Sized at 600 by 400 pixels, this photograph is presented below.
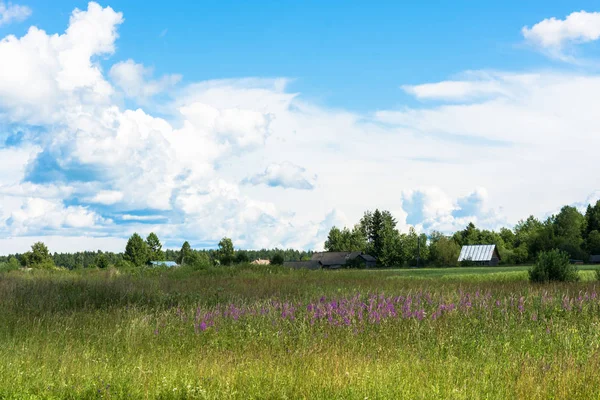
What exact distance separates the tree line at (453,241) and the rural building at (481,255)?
1832mm

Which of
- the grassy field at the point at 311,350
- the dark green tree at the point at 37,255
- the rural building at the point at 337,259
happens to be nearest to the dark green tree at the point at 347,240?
the rural building at the point at 337,259

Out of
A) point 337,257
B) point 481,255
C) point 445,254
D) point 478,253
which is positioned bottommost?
point 337,257

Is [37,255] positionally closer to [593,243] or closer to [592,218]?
[593,243]

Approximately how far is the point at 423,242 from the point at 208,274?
287ft

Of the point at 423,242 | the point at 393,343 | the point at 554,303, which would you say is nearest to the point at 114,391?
the point at 393,343

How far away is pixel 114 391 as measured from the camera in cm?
684

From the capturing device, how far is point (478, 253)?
3474 inches

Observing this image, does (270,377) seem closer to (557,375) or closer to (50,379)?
(50,379)

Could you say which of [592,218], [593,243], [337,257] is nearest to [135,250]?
[337,257]

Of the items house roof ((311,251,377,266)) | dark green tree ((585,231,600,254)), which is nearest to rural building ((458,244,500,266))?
dark green tree ((585,231,600,254))

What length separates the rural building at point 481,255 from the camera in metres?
86.0

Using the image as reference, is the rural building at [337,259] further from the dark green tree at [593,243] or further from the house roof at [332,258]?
the dark green tree at [593,243]

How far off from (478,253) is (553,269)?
6935 cm

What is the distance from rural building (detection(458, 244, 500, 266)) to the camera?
282ft
